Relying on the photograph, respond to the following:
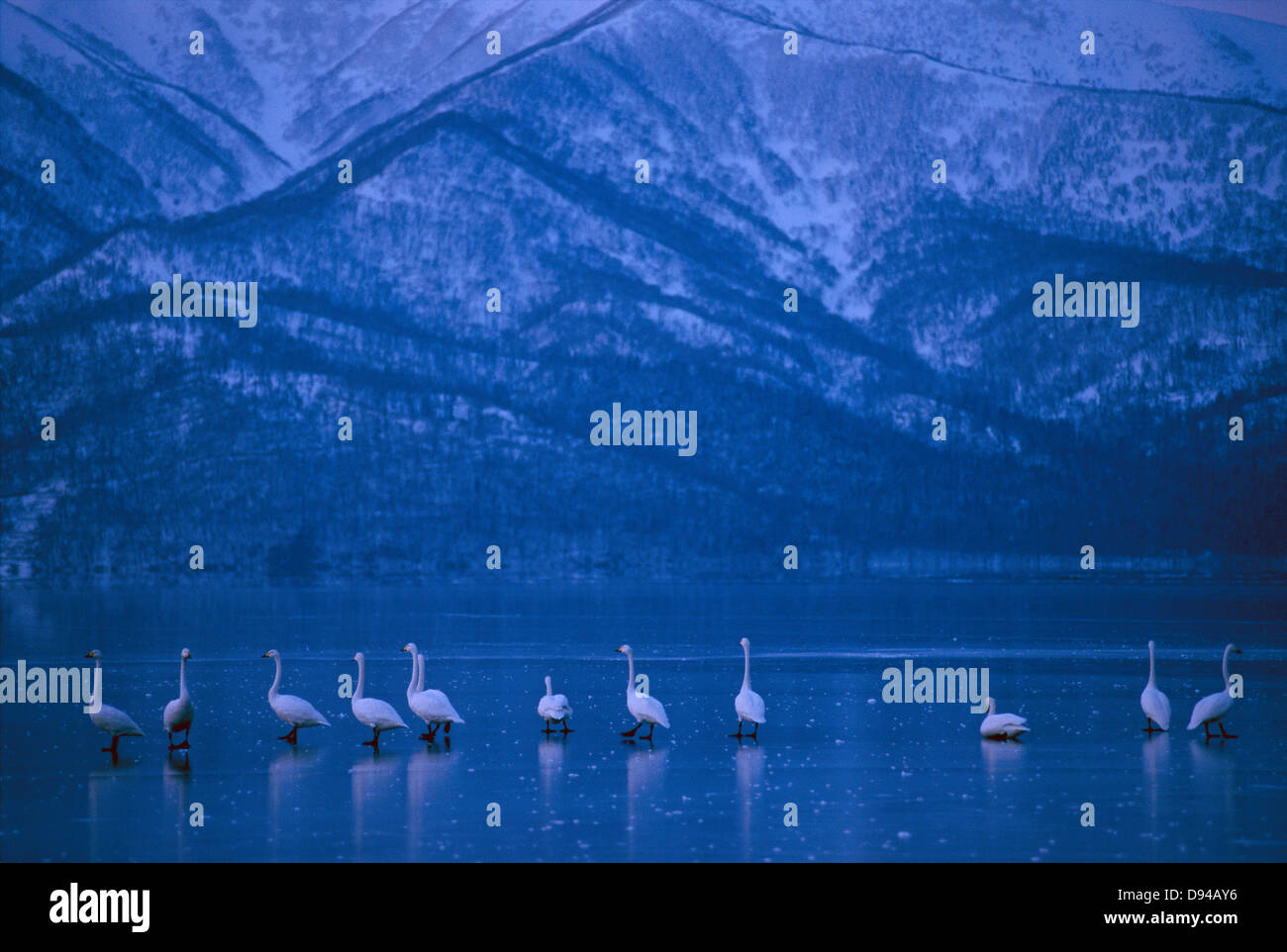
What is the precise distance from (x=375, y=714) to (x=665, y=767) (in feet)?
14.1

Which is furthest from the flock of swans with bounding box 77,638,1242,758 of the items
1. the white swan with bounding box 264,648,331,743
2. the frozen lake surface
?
the frozen lake surface

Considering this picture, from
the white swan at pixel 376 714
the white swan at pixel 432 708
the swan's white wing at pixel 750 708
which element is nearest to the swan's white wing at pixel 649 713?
the swan's white wing at pixel 750 708

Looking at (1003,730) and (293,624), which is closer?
(1003,730)

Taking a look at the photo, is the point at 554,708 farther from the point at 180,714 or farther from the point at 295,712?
the point at 180,714

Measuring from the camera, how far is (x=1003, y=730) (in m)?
24.2

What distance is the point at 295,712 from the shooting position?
78.5 ft

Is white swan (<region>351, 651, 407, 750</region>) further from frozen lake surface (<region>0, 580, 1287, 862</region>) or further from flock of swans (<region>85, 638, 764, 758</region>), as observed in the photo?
frozen lake surface (<region>0, 580, 1287, 862</region>)

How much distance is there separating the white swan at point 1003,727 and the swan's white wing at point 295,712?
30.3 feet

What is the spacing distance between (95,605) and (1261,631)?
5347cm

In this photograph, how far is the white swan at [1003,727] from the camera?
24.1 m
